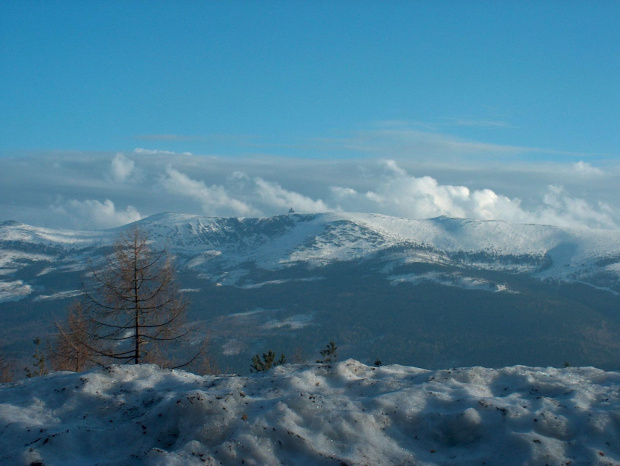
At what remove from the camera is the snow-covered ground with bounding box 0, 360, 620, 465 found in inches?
348

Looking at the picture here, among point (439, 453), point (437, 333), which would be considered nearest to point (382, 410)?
point (439, 453)

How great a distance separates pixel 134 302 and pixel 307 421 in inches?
426

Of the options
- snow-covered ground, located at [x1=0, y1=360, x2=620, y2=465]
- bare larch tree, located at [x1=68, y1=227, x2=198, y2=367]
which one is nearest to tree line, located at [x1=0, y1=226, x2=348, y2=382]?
bare larch tree, located at [x1=68, y1=227, x2=198, y2=367]

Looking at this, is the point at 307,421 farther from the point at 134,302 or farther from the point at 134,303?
the point at 134,303

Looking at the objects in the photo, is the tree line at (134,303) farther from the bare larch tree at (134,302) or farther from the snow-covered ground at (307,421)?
the snow-covered ground at (307,421)

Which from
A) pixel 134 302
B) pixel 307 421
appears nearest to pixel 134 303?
pixel 134 302

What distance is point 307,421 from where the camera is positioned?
9672 millimetres

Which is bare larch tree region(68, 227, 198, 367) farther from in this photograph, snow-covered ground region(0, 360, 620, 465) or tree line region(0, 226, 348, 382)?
snow-covered ground region(0, 360, 620, 465)

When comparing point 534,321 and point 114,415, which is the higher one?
point 114,415

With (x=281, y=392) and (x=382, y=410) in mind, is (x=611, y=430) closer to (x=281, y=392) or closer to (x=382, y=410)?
(x=382, y=410)

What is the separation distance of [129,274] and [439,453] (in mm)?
12694

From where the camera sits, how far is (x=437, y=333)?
650 feet

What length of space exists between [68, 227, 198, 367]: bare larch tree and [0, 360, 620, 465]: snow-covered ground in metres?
6.73

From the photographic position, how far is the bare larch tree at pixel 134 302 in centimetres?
1870
